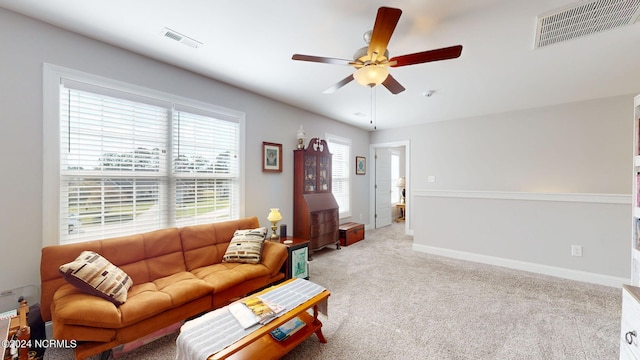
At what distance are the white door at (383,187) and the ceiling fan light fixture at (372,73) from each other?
14.7 ft

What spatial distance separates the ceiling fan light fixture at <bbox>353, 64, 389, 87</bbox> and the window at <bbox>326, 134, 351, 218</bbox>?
3.06 m

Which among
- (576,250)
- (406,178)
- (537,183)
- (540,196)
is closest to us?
→ (576,250)

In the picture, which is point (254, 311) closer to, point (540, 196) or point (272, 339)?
point (272, 339)

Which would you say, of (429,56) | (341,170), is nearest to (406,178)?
(341,170)

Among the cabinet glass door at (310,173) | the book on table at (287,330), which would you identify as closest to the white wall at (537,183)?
the cabinet glass door at (310,173)

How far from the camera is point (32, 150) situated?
6.46 ft

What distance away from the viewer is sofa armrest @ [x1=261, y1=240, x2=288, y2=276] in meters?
2.65

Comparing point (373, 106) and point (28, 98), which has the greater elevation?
point (373, 106)

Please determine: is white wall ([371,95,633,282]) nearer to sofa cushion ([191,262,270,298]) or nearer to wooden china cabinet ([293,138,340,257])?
wooden china cabinet ([293,138,340,257])

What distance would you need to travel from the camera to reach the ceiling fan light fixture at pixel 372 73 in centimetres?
188

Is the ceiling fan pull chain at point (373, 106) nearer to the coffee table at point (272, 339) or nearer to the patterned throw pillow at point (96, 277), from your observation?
the coffee table at point (272, 339)

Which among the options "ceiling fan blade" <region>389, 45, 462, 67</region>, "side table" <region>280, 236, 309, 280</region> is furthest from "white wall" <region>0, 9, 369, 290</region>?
"ceiling fan blade" <region>389, 45, 462, 67</region>

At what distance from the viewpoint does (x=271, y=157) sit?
12.5 feet

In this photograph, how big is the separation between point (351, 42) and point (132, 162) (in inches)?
97.2
